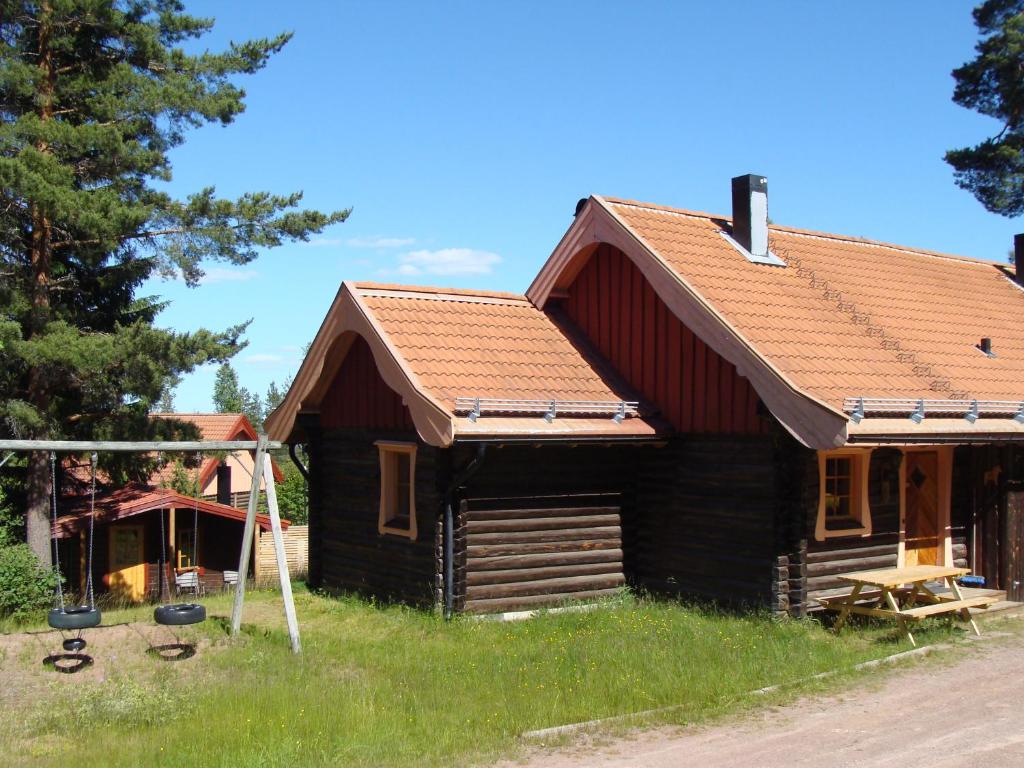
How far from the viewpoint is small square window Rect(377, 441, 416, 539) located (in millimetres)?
14635

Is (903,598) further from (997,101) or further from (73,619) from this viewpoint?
(997,101)

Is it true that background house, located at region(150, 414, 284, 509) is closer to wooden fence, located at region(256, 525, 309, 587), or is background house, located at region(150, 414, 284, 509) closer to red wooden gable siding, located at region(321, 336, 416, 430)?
wooden fence, located at region(256, 525, 309, 587)

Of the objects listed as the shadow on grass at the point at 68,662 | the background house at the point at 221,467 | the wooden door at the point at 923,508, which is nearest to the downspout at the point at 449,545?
the shadow on grass at the point at 68,662

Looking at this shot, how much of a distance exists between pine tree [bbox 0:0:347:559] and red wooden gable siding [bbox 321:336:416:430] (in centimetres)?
373

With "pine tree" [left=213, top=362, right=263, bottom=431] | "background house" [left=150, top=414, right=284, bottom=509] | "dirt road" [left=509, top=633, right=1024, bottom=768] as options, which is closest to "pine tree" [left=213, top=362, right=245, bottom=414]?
"pine tree" [left=213, top=362, right=263, bottom=431]

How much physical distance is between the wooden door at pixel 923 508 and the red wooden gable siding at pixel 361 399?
7.40m

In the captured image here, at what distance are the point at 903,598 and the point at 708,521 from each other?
267cm

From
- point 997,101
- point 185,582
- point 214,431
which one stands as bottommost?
point 185,582

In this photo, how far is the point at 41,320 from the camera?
18.4m

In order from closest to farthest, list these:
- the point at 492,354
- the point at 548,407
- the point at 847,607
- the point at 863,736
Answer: the point at 863,736 < the point at 847,607 < the point at 548,407 < the point at 492,354

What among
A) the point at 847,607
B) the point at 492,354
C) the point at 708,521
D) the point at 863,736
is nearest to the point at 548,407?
Answer: the point at 492,354

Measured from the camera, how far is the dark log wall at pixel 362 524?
13.9m

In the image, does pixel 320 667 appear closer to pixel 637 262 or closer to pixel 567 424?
pixel 567 424

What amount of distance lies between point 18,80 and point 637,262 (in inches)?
455
